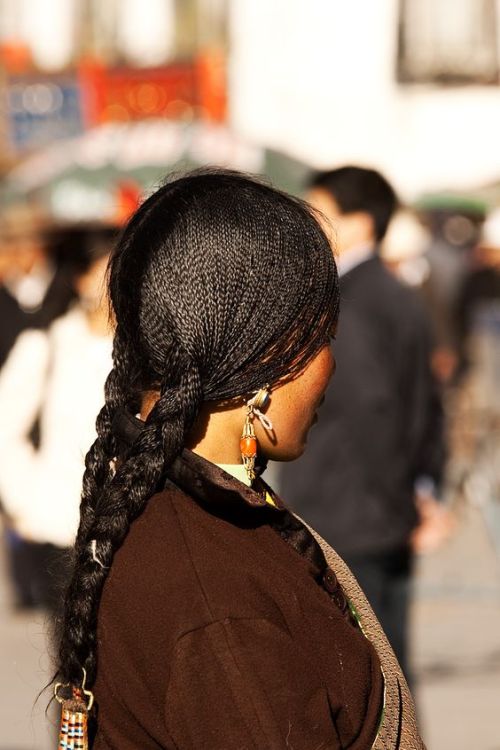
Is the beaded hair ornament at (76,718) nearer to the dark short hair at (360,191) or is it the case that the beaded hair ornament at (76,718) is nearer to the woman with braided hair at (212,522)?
the woman with braided hair at (212,522)

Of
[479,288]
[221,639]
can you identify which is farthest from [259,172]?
[221,639]

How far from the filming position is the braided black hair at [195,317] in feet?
5.06

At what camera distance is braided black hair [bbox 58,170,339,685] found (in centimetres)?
154

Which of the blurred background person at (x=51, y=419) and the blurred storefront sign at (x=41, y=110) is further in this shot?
the blurred storefront sign at (x=41, y=110)

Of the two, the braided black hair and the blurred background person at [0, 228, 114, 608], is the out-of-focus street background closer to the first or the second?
the blurred background person at [0, 228, 114, 608]

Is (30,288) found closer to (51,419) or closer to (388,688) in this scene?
(51,419)

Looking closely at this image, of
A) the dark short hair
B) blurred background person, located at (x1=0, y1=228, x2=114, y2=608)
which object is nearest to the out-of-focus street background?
blurred background person, located at (x1=0, y1=228, x2=114, y2=608)

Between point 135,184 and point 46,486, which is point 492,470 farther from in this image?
point 46,486

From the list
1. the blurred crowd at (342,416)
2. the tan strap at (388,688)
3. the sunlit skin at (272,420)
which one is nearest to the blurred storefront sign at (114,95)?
the blurred crowd at (342,416)

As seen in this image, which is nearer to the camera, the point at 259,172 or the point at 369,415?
the point at 369,415

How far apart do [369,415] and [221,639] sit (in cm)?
257

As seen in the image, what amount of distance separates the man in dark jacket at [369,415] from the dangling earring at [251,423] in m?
2.17

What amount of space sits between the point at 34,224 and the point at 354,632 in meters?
14.4

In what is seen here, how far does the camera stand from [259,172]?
932cm
